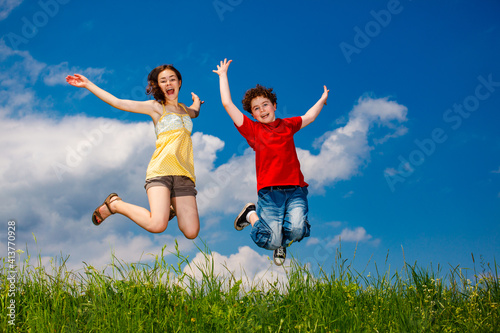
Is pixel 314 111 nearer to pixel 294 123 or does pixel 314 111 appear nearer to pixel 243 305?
pixel 294 123

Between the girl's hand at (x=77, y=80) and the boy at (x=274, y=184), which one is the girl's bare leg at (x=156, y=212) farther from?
the girl's hand at (x=77, y=80)

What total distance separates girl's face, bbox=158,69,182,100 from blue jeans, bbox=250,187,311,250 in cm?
213

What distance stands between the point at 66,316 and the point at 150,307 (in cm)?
92

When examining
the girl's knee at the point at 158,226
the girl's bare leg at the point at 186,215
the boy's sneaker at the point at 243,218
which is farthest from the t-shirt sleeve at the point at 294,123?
the girl's knee at the point at 158,226

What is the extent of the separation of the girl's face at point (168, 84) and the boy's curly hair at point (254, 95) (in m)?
1.14

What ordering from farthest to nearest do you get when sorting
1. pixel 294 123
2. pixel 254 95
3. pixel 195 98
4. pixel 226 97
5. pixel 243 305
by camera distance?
1. pixel 195 98
2. pixel 254 95
3. pixel 294 123
4. pixel 226 97
5. pixel 243 305

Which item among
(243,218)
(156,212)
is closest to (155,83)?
(156,212)

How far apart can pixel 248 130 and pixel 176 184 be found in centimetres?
137

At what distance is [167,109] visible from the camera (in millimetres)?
6762

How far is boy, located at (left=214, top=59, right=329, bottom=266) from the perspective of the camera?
6348 mm

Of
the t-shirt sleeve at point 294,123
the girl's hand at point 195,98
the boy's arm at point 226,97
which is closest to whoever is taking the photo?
the boy's arm at point 226,97

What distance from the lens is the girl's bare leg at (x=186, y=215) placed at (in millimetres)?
6480

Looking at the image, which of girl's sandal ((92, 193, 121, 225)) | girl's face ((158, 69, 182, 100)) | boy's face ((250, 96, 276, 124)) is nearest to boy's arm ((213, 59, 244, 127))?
boy's face ((250, 96, 276, 124))

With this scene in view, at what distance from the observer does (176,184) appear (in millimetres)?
6516
